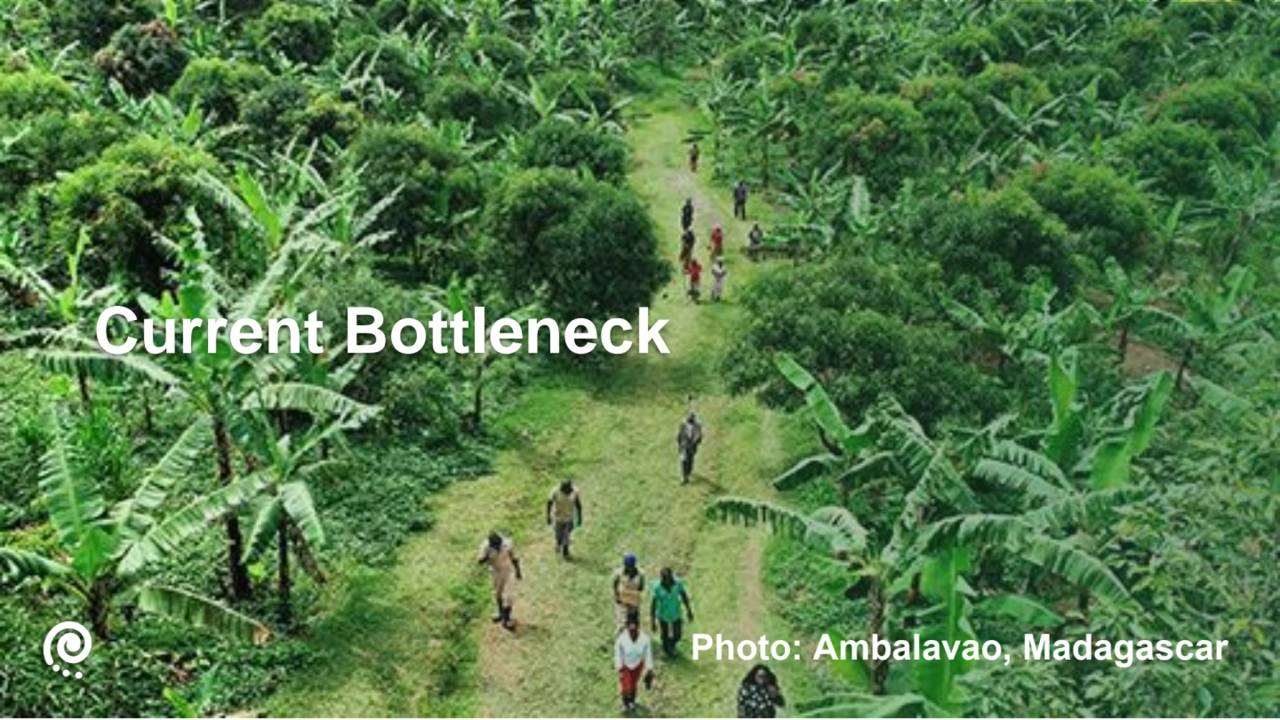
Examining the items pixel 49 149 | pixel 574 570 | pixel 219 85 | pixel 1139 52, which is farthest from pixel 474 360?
pixel 1139 52

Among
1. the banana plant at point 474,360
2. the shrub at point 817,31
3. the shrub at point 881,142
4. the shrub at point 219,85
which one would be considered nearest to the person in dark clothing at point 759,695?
the banana plant at point 474,360

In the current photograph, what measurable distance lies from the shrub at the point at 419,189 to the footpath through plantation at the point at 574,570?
4.91 meters

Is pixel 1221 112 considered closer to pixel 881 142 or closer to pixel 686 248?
pixel 881 142

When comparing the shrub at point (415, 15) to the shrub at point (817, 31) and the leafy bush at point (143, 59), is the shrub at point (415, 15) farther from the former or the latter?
the shrub at point (817, 31)

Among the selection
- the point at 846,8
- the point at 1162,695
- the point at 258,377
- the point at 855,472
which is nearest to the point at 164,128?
the point at 258,377

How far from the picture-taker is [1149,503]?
1202cm

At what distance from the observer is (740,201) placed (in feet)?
121

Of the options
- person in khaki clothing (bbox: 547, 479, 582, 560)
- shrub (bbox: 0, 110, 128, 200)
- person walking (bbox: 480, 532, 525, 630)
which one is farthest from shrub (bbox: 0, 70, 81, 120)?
person walking (bbox: 480, 532, 525, 630)

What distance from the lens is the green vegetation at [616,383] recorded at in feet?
46.0

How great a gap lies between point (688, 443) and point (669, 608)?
19.2 ft

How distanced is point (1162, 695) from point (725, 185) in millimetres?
31197

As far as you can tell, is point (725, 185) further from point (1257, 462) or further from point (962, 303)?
point (1257, 462)

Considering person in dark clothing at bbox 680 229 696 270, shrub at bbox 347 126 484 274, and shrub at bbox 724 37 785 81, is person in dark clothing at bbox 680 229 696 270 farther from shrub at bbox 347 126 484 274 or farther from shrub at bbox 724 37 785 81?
shrub at bbox 724 37 785 81

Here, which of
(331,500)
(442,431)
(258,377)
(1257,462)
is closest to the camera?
(1257,462)
